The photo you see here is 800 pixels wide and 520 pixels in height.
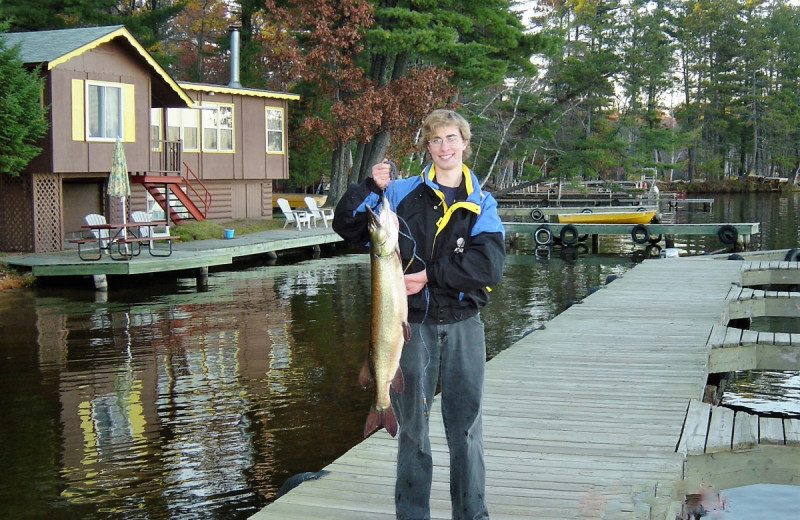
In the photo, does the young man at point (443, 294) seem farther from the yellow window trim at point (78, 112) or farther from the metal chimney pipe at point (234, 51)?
the metal chimney pipe at point (234, 51)

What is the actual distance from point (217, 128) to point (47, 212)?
781cm

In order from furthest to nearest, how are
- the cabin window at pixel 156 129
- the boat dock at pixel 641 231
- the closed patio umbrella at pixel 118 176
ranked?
the boat dock at pixel 641 231 → the cabin window at pixel 156 129 → the closed patio umbrella at pixel 118 176

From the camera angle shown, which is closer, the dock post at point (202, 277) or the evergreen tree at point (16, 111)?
the evergreen tree at point (16, 111)

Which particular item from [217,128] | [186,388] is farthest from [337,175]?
[186,388]

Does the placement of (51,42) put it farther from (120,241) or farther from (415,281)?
(415,281)

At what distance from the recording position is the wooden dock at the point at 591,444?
197 inches

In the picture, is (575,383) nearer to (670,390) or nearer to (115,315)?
(670,390)

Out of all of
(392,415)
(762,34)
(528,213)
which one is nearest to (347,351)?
(392,415)

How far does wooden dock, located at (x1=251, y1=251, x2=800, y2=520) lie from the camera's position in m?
5.02

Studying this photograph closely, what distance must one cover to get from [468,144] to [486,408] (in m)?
3.20

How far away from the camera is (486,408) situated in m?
7.08

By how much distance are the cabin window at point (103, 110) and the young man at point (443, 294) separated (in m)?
18.8

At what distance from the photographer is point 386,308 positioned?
13.3 ft

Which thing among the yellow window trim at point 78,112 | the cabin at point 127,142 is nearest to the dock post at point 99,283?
the cabin at point 127,142
